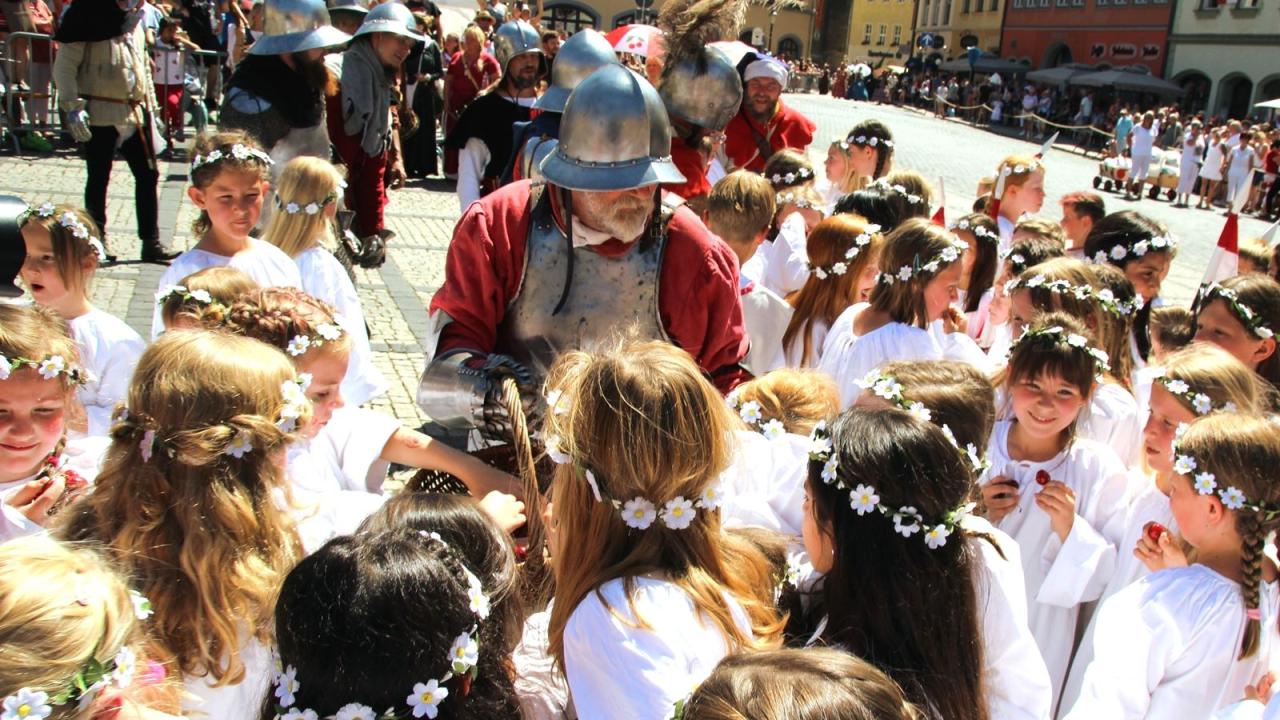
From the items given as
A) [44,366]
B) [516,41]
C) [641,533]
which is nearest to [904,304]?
[641,533]

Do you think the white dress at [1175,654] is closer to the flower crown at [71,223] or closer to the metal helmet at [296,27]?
the flower crown at [71,223]

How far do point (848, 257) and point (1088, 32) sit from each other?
46.6m

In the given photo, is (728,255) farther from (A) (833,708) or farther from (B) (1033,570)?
(A) (833,708)

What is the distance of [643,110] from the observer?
9.59 feet

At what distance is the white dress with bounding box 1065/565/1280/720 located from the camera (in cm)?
224

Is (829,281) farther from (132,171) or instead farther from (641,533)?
(132,171)

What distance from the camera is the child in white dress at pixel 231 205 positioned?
12.4ft

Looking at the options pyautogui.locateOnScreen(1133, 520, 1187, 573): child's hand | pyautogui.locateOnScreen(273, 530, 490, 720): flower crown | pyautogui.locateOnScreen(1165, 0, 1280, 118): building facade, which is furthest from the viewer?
pyautogui.locateOnScreen(1165, 0, 1280, 118): building facade


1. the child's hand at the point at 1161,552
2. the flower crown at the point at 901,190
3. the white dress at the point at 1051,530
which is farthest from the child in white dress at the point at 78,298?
the flower crown at the point at 901,190

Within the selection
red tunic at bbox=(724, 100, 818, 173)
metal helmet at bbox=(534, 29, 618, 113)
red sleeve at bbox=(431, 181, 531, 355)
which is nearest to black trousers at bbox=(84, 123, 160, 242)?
metal helmet at bbox=(534, 29, 618, 113)

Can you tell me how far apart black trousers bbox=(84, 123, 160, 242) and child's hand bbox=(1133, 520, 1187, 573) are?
6704mm

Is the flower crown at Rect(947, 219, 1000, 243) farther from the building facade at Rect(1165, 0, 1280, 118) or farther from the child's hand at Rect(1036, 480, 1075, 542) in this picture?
the building facade at Rect(1165, 0, 1280, 118)

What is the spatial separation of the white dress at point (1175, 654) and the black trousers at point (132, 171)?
6.81m

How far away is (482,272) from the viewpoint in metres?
2.98
